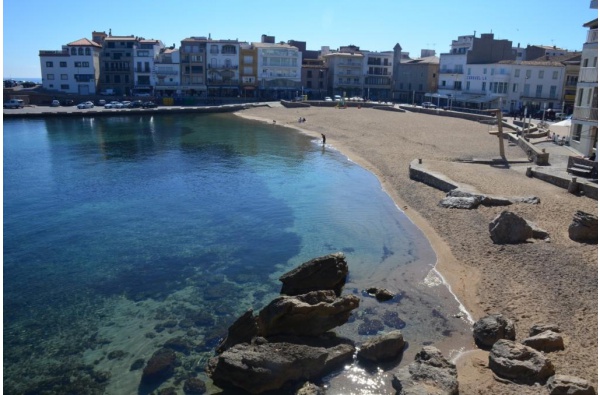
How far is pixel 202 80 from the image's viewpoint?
107 metres

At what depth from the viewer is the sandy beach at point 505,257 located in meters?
14.4

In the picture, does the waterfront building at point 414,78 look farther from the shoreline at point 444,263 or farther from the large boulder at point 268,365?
the large boulder at point 268,365

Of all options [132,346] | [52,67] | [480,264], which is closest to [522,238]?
[480,264]

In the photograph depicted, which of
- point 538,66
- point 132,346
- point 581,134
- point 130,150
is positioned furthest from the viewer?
point 538,66

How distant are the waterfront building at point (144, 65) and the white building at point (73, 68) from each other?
27.9 ft

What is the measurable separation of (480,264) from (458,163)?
21.1 metres

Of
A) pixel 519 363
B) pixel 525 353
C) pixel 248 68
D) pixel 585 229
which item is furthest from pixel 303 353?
pixel 248 68

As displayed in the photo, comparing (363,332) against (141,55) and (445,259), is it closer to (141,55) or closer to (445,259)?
(445,259)

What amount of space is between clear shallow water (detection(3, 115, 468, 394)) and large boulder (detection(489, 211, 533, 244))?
332 centimetres

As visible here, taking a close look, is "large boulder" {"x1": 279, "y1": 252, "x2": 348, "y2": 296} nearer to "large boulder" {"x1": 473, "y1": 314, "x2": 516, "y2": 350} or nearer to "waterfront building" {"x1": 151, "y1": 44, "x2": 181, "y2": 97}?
"large boulder" {"x1": 473, "y1": 314, "x2": 516, "y2": 350}

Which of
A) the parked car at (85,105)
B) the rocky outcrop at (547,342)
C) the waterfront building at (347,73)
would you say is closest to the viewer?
the rocky outcrop at (547,342)

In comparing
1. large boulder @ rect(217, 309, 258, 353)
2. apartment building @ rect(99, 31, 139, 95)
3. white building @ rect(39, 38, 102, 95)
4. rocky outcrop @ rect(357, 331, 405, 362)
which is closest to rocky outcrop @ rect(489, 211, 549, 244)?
rocky outcrop @ rect(357, 331, 405, 362)

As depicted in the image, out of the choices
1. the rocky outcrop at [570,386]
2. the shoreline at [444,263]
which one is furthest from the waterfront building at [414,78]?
the rocky outcrop at [570,386]

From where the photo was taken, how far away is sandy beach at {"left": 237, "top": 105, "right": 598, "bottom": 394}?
14.4 meters
